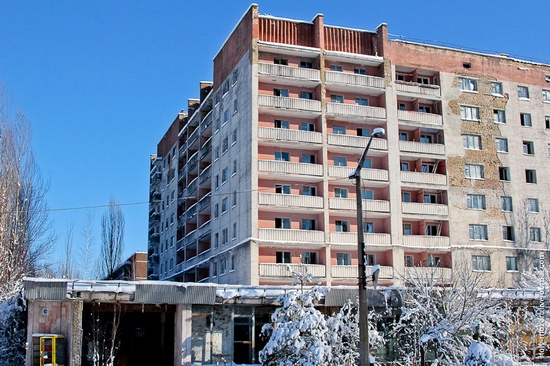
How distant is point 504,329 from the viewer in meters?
35.1

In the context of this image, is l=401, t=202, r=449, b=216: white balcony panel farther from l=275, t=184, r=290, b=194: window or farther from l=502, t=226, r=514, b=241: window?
l=275, t=184, r=290, b=194: window

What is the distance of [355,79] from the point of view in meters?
49.8

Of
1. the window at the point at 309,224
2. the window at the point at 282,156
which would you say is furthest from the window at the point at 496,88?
the window at the point at 309,224

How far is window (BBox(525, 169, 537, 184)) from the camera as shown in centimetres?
5366

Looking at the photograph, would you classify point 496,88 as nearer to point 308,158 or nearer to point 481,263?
point 481,263

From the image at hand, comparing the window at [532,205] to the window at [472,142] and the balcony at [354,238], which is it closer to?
the window at [472,142]

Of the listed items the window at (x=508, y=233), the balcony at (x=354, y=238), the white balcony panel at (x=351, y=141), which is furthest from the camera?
the window at (x=508, y=233)

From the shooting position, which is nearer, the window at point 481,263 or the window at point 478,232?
the window at point 481,263

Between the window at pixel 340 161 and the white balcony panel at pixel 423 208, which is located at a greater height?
the window at pixel 340 161

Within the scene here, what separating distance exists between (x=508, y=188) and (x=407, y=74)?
12523mm

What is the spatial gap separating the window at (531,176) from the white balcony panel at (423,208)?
9.02m

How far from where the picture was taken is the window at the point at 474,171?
51.6 meters

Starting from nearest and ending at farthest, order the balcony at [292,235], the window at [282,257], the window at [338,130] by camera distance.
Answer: the balcony at [292,235]
the window at [282,257]
the window at [338,130]

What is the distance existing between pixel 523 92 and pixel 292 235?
25.4m
